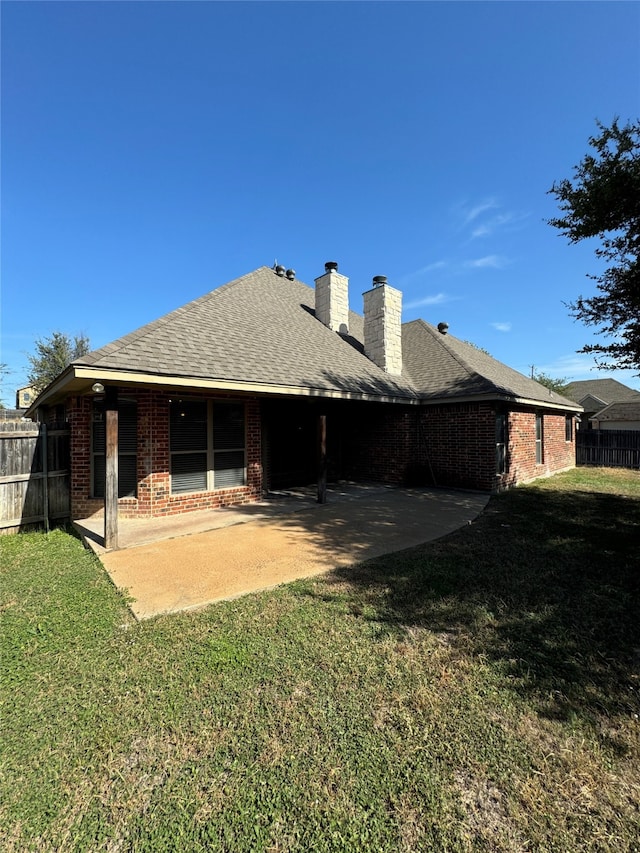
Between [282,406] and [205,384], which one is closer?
[205,384]

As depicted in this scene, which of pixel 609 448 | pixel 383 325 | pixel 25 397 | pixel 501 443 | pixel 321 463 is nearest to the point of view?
pixel 321 463

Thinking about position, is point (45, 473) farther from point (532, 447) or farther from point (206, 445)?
point (532, 447)

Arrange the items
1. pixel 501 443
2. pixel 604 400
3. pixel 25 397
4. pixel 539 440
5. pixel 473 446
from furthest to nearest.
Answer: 1. pixel 604 400
2. pixel 25 397
3. pixel 539 440
4. pixel 501 443
5. pixel 473 446

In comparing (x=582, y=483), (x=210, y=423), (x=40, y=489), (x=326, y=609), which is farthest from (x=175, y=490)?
(x=582, y=483)

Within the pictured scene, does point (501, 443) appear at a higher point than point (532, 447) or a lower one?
higher

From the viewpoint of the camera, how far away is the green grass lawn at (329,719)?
1.74 metres

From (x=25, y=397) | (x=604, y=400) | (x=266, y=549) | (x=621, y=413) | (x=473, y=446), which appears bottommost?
(x=266, y=549)

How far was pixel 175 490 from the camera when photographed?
7492 mm

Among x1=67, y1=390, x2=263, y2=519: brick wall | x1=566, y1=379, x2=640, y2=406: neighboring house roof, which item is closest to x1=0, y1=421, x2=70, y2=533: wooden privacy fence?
x1=67, y1=390, x2=263, y2=519: brick wall

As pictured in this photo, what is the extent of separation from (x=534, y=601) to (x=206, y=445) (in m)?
6.32

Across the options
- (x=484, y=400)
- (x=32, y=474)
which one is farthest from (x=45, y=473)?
(x=484, y=400)

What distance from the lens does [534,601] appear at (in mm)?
3898

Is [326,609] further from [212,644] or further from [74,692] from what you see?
[74,692]

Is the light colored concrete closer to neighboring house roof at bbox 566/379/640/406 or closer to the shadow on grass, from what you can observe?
the shadow on grass
